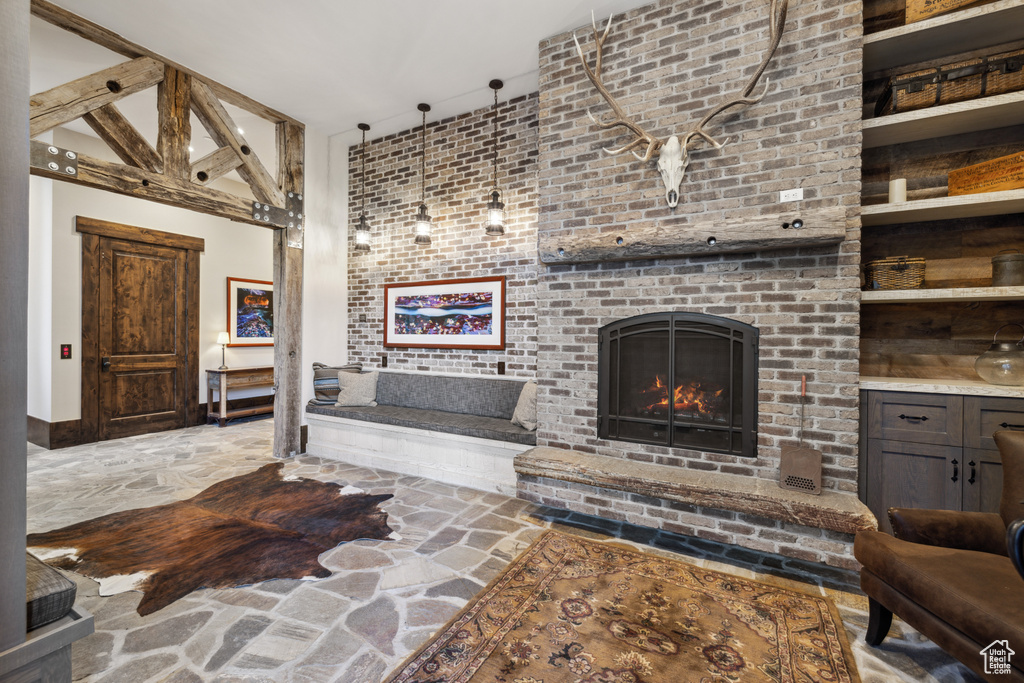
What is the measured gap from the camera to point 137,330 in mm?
5418

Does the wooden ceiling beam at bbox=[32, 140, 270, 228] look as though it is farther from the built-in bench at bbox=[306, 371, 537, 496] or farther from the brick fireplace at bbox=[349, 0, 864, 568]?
the brick fireplace at bbox=[349, 0, 864, 568]

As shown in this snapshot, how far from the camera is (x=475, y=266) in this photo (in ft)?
14.5

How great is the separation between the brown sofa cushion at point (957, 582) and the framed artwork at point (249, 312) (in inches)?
291

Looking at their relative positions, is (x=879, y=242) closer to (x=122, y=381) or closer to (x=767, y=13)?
(x=767, y=13)

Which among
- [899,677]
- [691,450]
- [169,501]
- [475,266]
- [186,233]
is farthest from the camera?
[186,233]

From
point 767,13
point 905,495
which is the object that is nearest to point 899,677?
point 905,495

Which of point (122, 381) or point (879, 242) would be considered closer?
point (879, 242)

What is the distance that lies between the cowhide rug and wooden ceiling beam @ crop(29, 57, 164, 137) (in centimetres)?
268

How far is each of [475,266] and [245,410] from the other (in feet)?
14.9

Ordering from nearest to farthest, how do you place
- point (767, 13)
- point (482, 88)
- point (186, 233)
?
point (767, 13) < point (482, 88) < point (186, 233)

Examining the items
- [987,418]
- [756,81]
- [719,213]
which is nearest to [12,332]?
→ [719,213]

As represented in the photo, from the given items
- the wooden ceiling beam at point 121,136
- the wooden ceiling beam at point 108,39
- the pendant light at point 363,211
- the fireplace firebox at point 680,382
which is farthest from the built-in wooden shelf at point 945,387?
the wooden ceiling beam at point 108,39

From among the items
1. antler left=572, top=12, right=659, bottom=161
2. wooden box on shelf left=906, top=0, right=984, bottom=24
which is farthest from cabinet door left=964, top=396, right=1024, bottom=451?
antler left=572, top=12, right=659, bottom=161

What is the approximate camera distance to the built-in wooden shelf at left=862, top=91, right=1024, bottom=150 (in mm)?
2277
